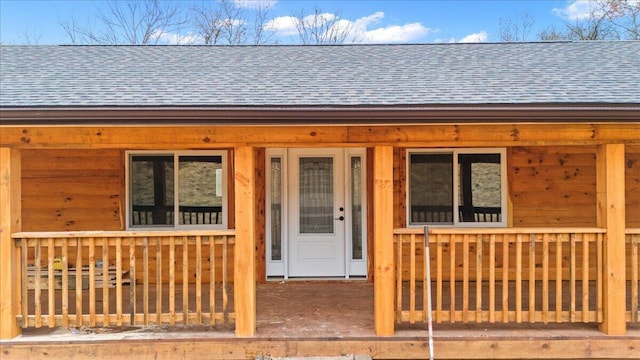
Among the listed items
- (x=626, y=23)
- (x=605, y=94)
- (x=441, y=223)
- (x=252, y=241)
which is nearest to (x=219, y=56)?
(x=252, y=241)

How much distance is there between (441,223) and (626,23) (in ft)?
47.3

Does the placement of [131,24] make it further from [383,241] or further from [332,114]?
[383,241]

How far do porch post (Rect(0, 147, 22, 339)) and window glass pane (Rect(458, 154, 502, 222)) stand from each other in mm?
5267

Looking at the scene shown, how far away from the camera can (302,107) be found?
13.0 ft

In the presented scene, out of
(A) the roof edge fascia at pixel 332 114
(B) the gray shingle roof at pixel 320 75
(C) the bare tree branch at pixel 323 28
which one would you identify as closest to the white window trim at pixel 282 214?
(B) the gray shingle roof at pixel 320 75

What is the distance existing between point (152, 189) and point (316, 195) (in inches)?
90.9

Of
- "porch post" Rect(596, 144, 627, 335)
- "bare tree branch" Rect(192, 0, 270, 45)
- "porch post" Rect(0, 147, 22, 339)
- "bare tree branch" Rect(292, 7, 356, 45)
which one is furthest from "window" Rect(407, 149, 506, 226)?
"bare tree branch" Rect(292, 7, 356, 45)

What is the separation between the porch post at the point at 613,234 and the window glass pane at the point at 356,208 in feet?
10.0

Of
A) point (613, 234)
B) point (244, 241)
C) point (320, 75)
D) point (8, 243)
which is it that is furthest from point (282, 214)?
point (613, 234)

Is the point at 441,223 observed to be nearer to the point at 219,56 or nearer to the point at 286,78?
the point at 286,78

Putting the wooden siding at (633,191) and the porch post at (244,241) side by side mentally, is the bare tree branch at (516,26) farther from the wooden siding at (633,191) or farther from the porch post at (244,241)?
the porch post at (244,241)

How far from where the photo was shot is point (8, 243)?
13.2ft

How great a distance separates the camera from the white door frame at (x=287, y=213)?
20.9 ft

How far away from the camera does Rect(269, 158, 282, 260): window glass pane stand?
6.43 m
